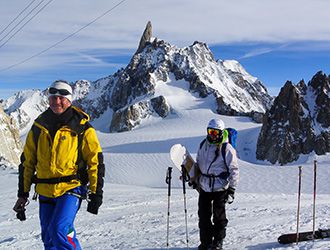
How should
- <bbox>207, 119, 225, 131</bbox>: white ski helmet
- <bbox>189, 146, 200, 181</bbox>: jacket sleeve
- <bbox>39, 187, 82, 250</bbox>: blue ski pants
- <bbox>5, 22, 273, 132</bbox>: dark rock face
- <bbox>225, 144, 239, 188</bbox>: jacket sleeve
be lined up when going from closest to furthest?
<bbox>39, 187, 82, 250</bbox>: blue ski pants, <bbox>225, 144, 239, 188</bbox>: jacket sleeve, <bbox>207, 119, 225, 131</bbox>: white ski helmet, <bbox>189, 146, 200, 181</bbox>: jacket sleeve, <bbox>5, 22, 273, 132</bbox>: dark rock face

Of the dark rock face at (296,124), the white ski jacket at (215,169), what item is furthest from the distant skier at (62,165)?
the dark rock face at (296,124)

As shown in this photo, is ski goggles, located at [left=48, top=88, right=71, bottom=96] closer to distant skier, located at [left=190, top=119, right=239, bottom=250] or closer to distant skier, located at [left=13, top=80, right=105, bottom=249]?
distant skier, located at [left=13, top=80, right=105, bottom=249]

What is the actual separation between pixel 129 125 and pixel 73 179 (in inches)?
5394

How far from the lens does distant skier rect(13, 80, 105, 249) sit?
5.24 metres

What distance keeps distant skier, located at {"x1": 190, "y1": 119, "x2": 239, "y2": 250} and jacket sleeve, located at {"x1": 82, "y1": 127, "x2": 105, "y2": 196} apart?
6.70ft

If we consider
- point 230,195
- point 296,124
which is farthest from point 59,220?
point 296,124

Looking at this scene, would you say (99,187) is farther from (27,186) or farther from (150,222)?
(150,222)

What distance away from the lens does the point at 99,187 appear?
533 centimetres

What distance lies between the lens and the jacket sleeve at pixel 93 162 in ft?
17.5

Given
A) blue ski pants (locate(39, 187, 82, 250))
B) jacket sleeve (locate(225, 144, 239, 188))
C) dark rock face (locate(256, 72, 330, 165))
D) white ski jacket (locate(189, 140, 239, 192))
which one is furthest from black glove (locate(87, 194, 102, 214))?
dark rock face (locate(256, 72, 330, 165))

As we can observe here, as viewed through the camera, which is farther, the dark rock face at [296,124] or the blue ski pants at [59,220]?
the dark rock face at [296,124]

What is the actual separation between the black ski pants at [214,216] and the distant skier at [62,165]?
2159 millimetres

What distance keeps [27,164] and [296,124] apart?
96.1 metres

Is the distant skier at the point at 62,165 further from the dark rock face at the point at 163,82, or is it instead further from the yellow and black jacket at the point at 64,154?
the dark rock face at the point at 163,82
